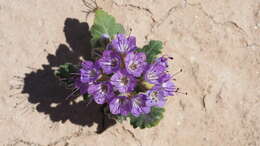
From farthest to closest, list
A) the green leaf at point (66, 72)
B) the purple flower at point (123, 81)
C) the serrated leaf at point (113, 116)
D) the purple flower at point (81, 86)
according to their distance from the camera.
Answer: the serrated leaf at point (113, 116) < the green leaf at point (66, 72) < the purple flower at point (81, 86) < the purple flower at point (123, 81)

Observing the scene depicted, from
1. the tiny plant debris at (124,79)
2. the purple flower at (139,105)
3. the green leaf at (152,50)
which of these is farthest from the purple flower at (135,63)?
the green leaf at (152,50)

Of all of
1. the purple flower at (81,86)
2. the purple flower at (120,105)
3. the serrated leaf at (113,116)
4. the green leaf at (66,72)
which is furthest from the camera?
the serrated leaf at (113,116)

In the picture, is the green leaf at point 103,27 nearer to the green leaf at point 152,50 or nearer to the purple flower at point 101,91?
the green leaf at point 152,50

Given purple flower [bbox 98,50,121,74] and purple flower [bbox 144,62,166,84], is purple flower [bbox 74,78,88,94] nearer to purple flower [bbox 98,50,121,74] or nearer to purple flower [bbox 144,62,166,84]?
purple flower [bbox 98,50,121,74]

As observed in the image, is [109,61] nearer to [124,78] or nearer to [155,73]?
[124,78]

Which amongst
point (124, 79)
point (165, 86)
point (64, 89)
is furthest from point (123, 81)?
point (64, 89)

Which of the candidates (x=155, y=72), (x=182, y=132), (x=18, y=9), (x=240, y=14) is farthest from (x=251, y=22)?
(x=18, y=9)

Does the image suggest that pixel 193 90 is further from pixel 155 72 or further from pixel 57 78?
pixel 57 78

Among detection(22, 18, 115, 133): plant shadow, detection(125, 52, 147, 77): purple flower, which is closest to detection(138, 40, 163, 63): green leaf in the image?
detection(125, 52, 147, 77): purple flower
